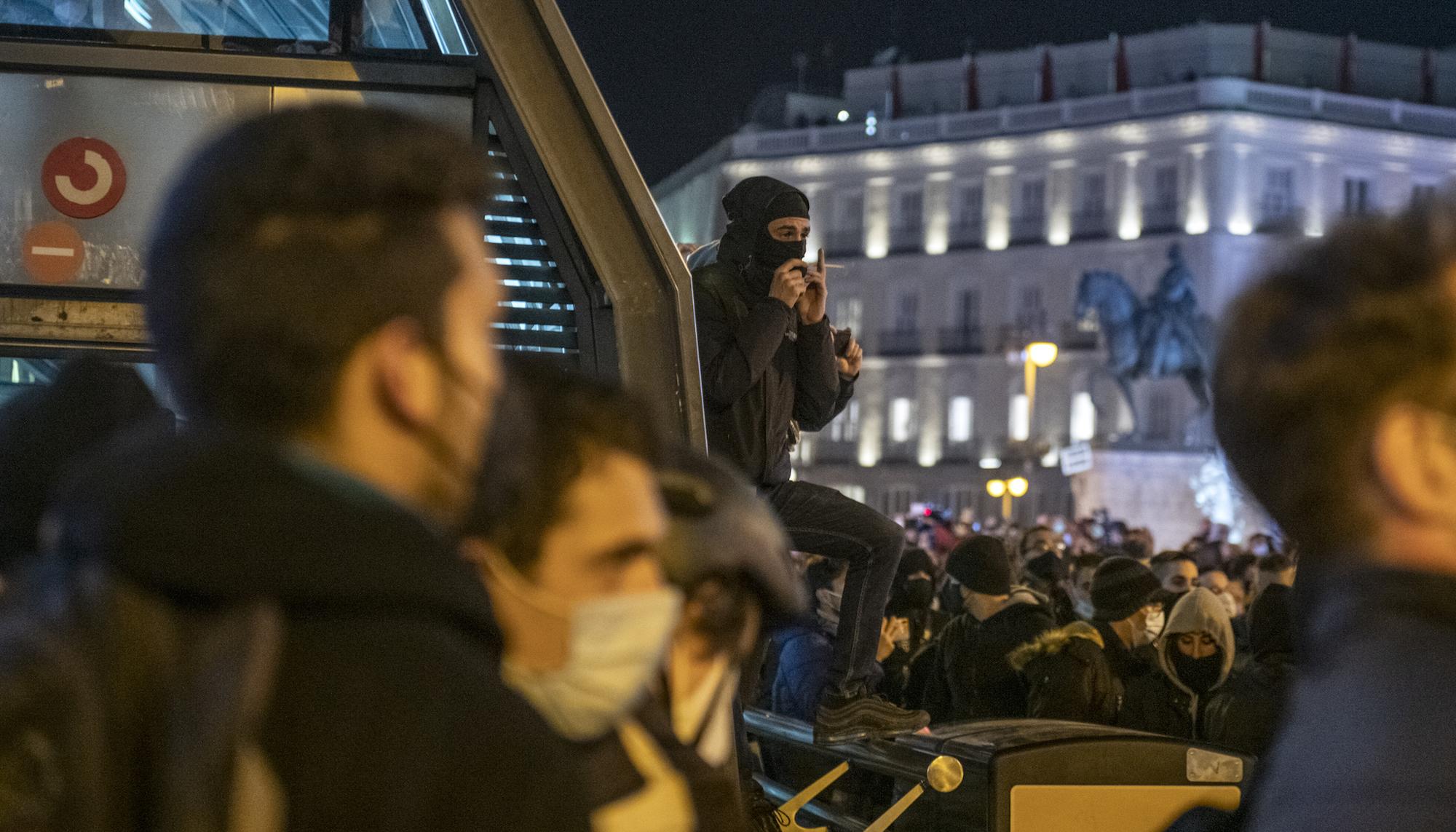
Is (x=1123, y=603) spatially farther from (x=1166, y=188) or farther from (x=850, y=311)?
(x=850, y=311)

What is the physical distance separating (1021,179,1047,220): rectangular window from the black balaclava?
5598 cm

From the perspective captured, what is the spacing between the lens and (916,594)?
9.12 meters

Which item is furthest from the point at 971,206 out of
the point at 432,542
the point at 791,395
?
the point at 432,542

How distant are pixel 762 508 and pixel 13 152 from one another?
10.9 feet

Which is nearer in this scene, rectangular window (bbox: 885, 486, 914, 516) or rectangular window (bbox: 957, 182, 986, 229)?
rectangular window (bbox: 885, 486, 914, 516)

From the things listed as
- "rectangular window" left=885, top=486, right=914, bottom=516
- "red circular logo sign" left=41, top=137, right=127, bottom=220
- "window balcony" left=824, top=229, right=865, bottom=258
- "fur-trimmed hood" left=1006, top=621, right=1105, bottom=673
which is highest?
"window balcony" left=824, top=229, right=865, bottom=258

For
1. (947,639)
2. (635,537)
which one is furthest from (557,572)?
(947,639)

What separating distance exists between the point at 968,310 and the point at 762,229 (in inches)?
2240

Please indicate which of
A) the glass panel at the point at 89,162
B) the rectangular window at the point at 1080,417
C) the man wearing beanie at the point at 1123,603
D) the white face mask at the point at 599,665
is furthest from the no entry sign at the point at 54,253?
the rectangular window at the point at 1080,417

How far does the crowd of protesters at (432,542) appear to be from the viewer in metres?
1.26

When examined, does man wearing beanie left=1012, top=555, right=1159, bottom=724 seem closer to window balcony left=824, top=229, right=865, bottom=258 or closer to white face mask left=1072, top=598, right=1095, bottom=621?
white face mask left=1072, top=598, right=1095, bottom=621

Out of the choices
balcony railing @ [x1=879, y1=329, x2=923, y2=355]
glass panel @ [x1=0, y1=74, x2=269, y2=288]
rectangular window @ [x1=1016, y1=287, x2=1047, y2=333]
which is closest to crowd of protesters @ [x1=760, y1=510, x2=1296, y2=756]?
glass panel @ [x1=0, y1=74, x2=269, y2=288]

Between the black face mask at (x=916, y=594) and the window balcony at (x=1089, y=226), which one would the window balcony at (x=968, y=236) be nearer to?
the window balcony at (x=1089, y=226)

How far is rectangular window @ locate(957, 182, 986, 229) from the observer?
61.2 meters
